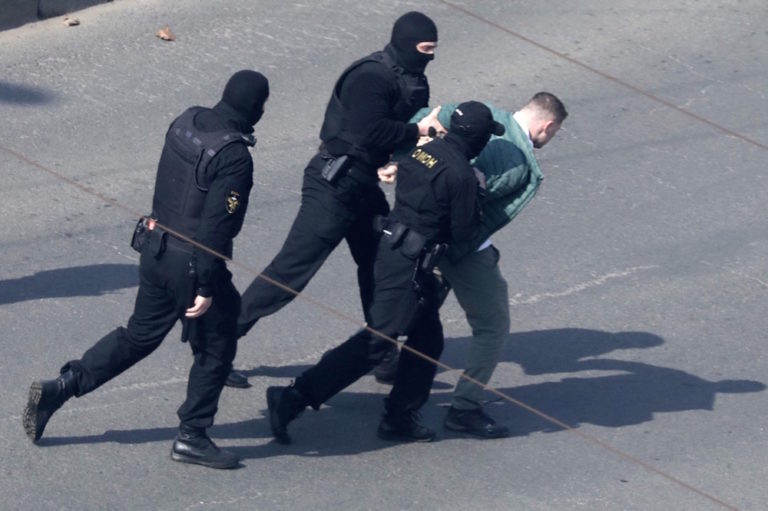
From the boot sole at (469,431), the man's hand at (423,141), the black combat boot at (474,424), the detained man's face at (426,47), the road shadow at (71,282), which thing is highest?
the detained man's face at (426,47)

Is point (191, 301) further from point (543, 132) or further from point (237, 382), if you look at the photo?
point (543, 132)

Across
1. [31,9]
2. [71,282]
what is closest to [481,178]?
[71,282]

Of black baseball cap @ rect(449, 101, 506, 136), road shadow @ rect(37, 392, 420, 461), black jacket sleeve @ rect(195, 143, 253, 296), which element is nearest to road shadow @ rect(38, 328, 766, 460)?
road shadow @ rect(37, 392, 420, 461)

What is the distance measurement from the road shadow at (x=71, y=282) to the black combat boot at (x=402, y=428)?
197cm

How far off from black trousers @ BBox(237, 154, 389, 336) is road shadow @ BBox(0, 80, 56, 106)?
3915 millimetres

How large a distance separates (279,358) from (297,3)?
5689mm

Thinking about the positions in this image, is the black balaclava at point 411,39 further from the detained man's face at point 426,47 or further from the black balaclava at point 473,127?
the black balaclava at point 473,127

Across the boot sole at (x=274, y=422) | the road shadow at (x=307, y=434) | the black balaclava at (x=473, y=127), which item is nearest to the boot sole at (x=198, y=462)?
the road shadow at (x=307, y=434)

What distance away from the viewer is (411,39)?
6.50 meters

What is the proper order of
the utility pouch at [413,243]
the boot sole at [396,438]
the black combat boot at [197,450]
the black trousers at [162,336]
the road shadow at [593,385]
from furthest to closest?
the road shadow at [593,385], the boot sole at [396,438], the utility pouch at [413,243], the black combat boot at [197,450], the black trousers at [162,336]

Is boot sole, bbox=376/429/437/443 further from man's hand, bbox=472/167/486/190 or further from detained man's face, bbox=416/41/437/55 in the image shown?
detained man's face, bbox=416/41/437/55

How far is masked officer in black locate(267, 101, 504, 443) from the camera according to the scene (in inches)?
239

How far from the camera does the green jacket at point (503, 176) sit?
6.34 m

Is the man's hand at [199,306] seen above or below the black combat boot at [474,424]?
above
